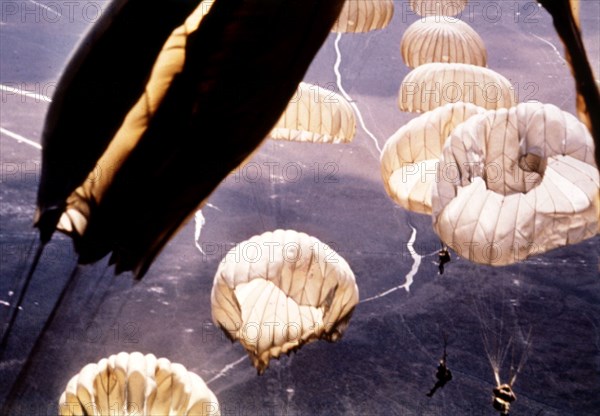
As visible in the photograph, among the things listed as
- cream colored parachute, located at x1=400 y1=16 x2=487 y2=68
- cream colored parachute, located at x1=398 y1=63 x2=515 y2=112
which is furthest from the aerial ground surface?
cream colored parachute, located at x1=398 y1=63 x2=515 y2=112

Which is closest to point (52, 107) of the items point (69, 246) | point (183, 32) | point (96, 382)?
point (183, 32)

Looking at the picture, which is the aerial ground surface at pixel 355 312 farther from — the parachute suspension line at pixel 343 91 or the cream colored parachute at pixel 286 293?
the cream colored parachute at pixel 286 293

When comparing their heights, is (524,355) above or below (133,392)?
below

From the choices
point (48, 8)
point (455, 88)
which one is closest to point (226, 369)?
point (455, 88)

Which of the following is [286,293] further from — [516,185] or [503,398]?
[516,185]

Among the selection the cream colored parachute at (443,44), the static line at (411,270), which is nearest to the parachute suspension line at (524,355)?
the static line at (411,270)

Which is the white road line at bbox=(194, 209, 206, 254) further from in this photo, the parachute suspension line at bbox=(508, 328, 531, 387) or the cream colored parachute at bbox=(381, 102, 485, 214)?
the cream colored parachute at bbox=(381, 102, 485, 214)
